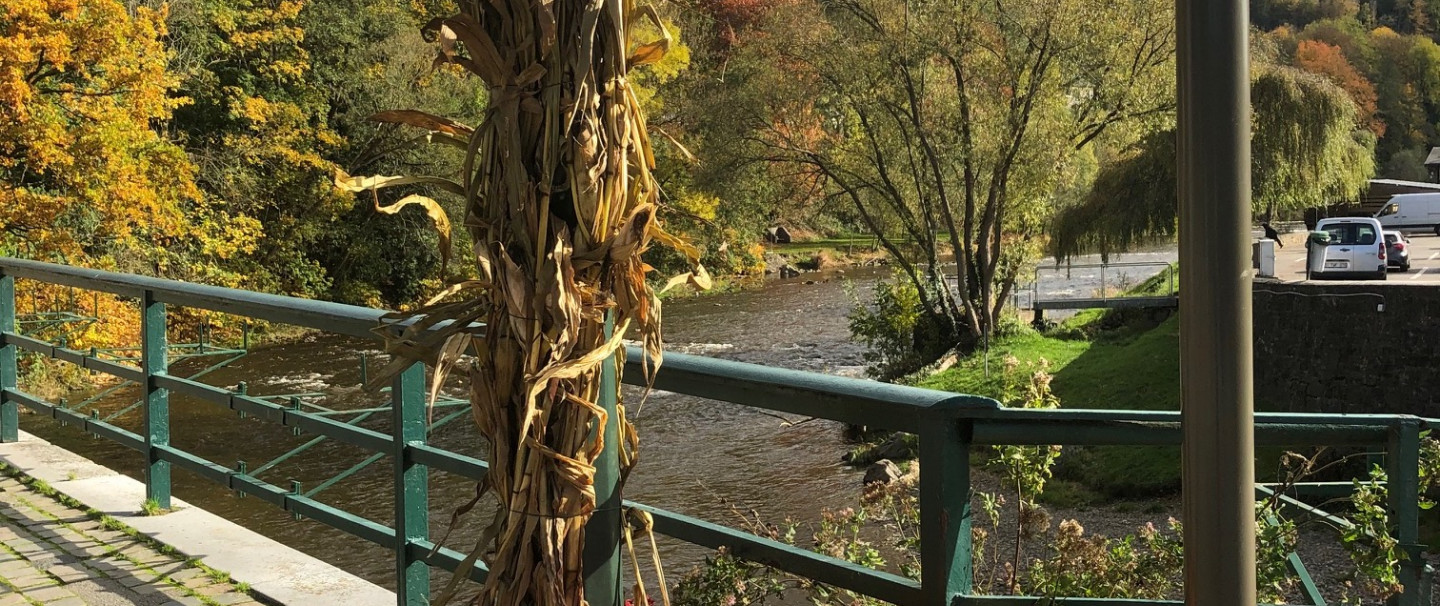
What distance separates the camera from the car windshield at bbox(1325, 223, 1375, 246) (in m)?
24.7

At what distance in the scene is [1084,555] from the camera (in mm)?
2727

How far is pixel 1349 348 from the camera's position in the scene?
18.2 m

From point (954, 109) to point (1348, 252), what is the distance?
880 cm

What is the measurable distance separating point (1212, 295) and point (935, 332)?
2335cm

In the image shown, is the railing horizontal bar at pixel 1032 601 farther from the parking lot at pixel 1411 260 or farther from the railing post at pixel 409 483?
the parking lot at pixel 1411 260

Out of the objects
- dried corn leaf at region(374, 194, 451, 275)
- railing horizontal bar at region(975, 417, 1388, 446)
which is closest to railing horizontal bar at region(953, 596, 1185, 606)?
railing horizontal bar at region(975, 417, 1388, 446)

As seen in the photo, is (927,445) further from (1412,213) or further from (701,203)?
(1412,213)

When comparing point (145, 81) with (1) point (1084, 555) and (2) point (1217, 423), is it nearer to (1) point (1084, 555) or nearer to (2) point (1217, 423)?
(1) point (1084, 555)

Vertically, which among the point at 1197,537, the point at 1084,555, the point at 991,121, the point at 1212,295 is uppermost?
the point at 991,121

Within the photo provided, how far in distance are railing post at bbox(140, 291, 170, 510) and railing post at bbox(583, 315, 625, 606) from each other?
3155mm

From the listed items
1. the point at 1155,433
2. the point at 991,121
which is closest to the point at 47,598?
the point at 1155,433

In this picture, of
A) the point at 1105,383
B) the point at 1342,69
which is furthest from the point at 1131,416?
the point at 1342,69

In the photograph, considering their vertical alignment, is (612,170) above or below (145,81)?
below

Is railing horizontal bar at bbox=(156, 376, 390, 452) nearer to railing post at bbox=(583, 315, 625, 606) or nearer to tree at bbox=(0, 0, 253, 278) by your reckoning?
railing post at bbox=(583, 315, 625, 606)
